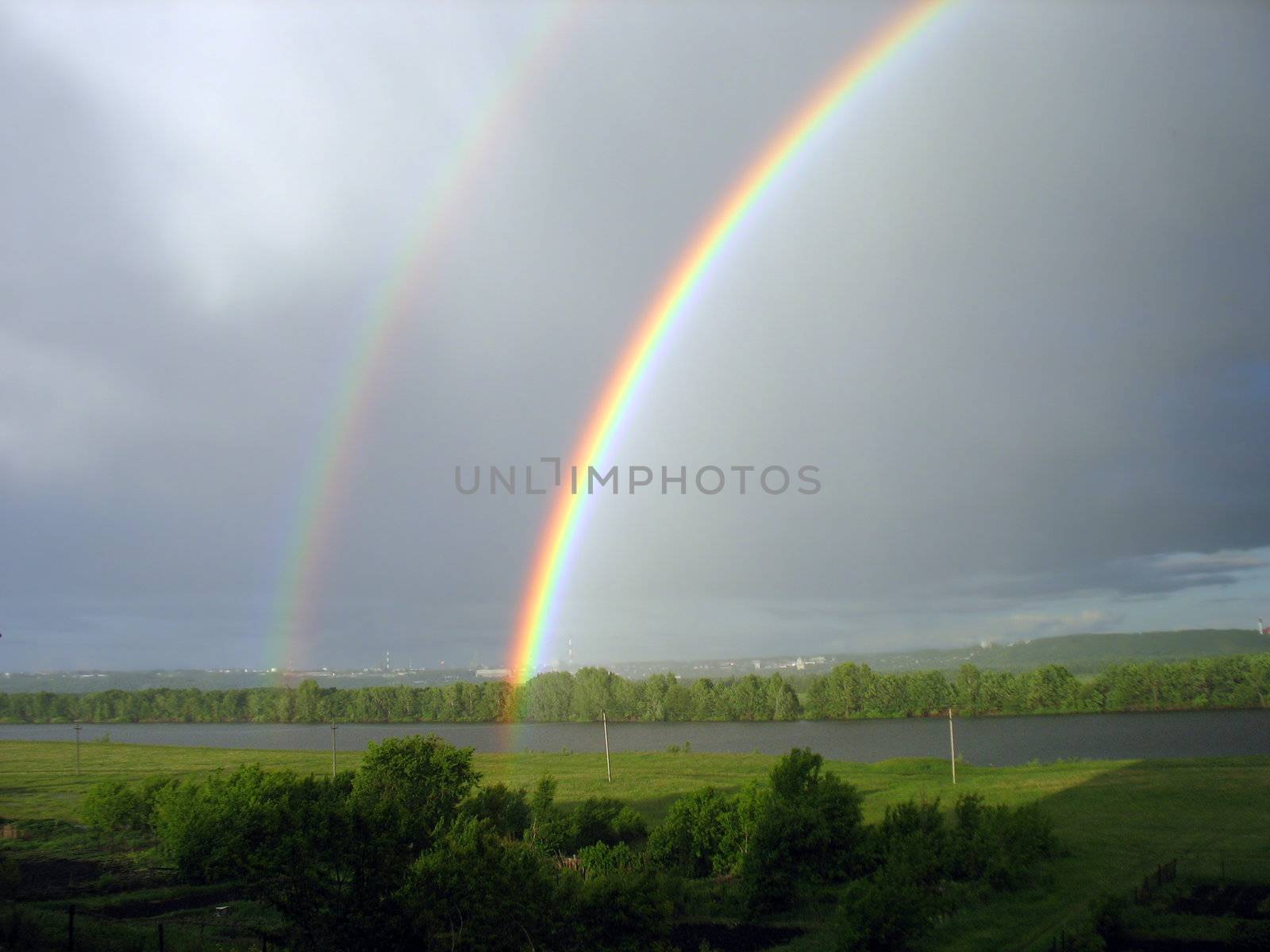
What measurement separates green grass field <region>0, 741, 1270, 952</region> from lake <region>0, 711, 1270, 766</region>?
40.5ft

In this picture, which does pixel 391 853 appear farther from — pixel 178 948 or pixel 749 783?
pixel 749 783

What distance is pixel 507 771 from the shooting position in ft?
198

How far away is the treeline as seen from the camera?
16.4 metres

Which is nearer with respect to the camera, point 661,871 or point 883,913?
point 883,913

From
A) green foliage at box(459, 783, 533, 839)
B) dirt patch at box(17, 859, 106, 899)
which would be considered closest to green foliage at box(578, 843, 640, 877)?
green foliage at box(459, 783, 533, 839)

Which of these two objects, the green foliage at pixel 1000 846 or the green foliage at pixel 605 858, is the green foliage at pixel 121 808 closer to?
the green foliage at pixel 605 858

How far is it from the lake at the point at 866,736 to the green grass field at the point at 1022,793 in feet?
40.5

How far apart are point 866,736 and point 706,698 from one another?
3243 cm

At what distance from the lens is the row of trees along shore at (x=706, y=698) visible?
102 m

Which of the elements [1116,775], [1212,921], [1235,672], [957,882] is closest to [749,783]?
[957,882]

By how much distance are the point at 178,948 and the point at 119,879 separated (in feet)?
48.1

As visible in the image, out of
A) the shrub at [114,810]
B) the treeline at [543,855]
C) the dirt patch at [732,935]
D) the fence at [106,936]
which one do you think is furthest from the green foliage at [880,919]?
Result: the shrub at [114,810]

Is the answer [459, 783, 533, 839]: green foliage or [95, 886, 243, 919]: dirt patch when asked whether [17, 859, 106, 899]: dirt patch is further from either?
[459, 783, 533, 839]: green foliage

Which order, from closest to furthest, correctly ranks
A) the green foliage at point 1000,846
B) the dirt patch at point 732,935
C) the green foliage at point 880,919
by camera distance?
the green foliage at point 880,919
the dirt patch at point 732,935
the green foliage at point 1000,846
